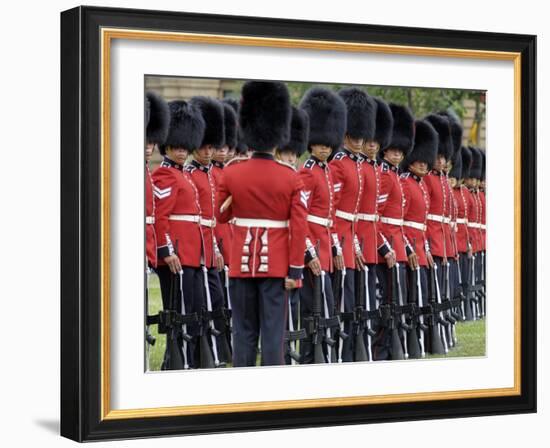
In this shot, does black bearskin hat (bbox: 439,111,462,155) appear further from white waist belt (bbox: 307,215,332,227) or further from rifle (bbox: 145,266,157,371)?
rifle (bbox: 145,266,157,371)

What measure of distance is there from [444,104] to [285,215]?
1.60 metres

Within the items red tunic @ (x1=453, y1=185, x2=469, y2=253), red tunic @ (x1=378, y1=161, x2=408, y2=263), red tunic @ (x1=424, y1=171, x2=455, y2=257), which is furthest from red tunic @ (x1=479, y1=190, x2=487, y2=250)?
red tunic @ (x1=378, y1=161, x2=408, y2=263)

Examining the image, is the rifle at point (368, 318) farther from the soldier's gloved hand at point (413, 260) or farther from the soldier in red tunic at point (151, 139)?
the soldier in red tunic at point (151, 139)

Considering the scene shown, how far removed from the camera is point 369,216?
1145cm

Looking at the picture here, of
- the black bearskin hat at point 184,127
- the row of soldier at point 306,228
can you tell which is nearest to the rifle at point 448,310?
the row of soldier at point 306,228

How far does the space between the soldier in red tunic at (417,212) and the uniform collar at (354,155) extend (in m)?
0.41

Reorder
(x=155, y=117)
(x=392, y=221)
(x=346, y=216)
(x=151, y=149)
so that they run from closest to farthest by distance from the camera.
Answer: (x=155, y=117) < (x=151, y=149) < (x=346, y=216) < (x=392, y=221)

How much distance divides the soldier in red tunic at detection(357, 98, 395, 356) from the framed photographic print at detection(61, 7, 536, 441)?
0.05 ft

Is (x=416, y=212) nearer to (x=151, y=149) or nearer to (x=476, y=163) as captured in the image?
(x=476, y=163)

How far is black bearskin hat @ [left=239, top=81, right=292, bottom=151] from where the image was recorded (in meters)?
10.7

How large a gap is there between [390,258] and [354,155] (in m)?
0.83

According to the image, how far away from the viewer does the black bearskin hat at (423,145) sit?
37.6 ft

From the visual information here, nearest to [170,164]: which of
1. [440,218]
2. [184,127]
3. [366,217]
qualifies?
[184,127]

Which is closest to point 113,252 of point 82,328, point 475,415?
point 82,328
